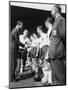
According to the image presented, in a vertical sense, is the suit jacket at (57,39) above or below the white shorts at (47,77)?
above

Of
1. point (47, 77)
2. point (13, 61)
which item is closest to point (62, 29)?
point (47, 77)

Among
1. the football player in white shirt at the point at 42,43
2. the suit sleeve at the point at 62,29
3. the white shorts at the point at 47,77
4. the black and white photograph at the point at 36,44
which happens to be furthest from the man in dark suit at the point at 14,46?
the suit sleeve at the point at 62,29

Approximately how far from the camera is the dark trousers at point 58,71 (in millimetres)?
3607

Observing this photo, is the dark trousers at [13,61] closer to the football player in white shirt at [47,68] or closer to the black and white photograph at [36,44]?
the black and white photograph at [36,44]

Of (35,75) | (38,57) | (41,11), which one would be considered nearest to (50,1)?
(41,11)

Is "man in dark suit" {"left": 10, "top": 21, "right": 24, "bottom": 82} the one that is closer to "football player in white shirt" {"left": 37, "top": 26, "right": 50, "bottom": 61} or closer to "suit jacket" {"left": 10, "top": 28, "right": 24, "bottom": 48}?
"suit jacket" {"left": 10, "top": 28, "right": 24, "bottom": 48}

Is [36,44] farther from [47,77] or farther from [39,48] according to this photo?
[47,77]

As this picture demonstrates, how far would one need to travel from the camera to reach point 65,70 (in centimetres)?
367

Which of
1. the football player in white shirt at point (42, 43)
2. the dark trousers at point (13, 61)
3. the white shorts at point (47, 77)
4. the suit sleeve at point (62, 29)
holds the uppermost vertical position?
the suit sleeve at point (62, 29)

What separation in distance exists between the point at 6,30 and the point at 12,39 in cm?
13

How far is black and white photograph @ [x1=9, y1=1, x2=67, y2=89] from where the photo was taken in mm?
3416

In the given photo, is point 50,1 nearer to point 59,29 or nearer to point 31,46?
point 59,29

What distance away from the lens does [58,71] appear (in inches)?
143

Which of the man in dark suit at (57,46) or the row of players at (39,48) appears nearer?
the row of players at (39,48)
